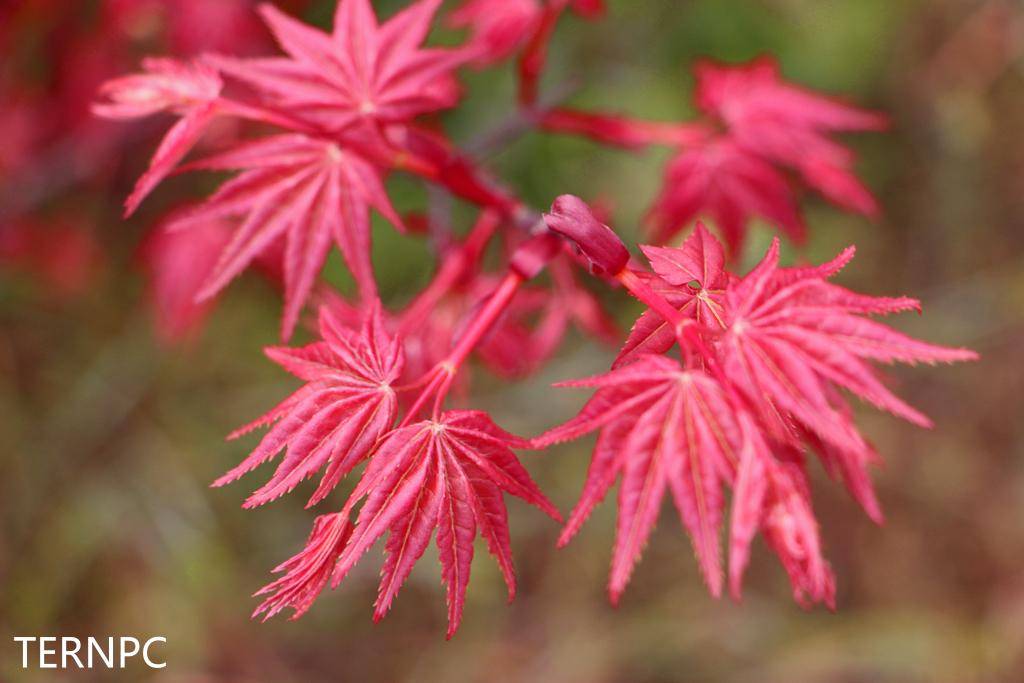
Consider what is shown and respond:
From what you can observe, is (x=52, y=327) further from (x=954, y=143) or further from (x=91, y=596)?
(x=954, y=143)

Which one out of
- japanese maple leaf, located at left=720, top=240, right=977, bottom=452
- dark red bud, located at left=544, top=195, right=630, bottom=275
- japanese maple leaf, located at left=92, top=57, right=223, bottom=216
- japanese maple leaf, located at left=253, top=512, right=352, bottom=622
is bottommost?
japanese maple leaf, located at left=253, top=512, right=352, bottom=622

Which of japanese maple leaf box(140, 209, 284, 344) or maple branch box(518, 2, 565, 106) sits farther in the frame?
japanese maple leaf box(140, 209, 284, 344)

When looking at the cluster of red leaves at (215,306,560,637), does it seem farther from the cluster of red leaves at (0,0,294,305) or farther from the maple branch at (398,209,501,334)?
the cluster of red leaves at (0,0,294,305)

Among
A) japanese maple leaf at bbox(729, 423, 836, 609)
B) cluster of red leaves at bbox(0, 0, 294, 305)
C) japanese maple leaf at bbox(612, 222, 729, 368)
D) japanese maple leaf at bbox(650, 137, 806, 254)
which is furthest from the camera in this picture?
cluster of red leaves at bbox(0, 0, 294, 305)

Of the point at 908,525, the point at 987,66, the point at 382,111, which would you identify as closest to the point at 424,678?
the point at 908,525

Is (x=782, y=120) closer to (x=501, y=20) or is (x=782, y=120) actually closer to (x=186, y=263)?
(x=501, y=20)

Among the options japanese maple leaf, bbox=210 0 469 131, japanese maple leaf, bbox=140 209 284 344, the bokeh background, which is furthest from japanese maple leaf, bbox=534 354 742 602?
the bokeh background
